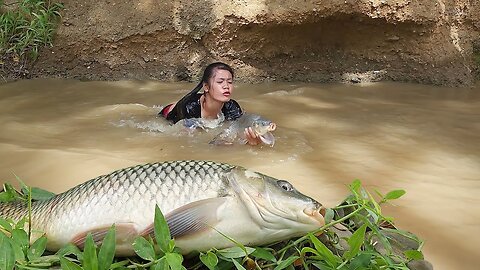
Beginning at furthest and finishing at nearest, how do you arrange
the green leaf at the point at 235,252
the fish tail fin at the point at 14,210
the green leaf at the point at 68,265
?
the fish tail fin at the point at 14,210 < the green leaf at the point at 235,252 < the green leaf at the point at 68,265

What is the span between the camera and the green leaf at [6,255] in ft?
5.03

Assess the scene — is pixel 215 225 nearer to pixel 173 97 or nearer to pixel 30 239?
pixel 30 239

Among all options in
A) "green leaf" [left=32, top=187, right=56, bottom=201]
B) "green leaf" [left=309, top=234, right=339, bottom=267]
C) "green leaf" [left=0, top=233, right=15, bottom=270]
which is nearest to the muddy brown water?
"green leaf" [left=32, top=187, right=56, bottom=201]

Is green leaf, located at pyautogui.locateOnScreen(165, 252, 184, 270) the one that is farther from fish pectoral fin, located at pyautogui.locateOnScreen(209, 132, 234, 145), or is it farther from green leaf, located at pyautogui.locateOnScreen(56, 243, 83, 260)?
fish pectoral fin, located at pyautogui.locateOnScreen(209, 132, 234, 145)

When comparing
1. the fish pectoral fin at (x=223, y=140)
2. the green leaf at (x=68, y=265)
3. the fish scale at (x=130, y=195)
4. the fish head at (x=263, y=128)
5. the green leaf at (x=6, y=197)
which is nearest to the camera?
the green leaf at (x=68, y=265)

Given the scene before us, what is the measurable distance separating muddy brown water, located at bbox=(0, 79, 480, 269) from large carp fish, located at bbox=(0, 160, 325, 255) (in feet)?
2.87

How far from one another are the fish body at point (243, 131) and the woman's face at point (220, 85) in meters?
0.30

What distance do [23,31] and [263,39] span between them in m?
2.63

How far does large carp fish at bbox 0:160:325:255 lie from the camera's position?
5.41 ft

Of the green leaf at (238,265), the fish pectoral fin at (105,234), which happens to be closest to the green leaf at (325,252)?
the green leaf at (238,265)

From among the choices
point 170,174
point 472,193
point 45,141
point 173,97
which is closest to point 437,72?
point 173,97

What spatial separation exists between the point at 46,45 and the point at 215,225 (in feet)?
15.9

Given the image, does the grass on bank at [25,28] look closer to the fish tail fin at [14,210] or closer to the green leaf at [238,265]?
the fish tail fin at [14,210]

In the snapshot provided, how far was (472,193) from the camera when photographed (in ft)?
9.33
